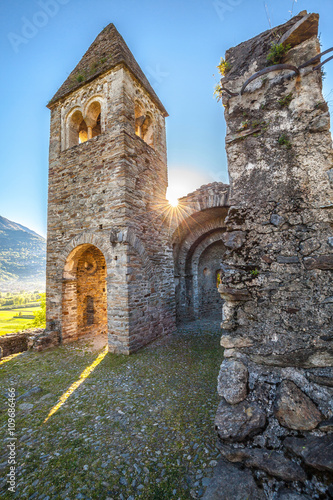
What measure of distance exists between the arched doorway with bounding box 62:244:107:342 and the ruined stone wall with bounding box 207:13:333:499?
5302mm

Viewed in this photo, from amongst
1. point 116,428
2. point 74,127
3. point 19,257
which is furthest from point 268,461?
point 19,257

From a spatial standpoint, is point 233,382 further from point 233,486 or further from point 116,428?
point 116,428

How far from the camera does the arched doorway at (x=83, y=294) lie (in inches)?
254

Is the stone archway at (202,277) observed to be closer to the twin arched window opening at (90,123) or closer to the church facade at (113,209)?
the church facade at (113,209)

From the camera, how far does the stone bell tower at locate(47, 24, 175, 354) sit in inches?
213

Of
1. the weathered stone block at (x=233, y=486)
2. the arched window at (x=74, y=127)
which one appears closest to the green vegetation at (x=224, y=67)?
the weathered stone block at (x=233, y=486)

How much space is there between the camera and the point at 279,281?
2158mm

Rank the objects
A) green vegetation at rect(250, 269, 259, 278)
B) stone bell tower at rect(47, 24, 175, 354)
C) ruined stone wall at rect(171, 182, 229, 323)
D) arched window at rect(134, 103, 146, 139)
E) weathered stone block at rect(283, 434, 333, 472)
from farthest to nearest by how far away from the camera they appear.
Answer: ruined stone wall at rect(171, 182, 229, 323)
arched window at rect(134, 103, 146, 139)
stone bell tower at rect(47, 24, 175, 354)
green vegetation at rect(250, 269, 259, 278)
weathered stone block at rect(283, 434, 333, 472)

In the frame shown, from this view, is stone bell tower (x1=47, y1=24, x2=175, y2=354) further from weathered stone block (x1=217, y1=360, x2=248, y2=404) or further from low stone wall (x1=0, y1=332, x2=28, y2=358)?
weathered stone block (x1=217, y1=360, x2=248, y2=404)

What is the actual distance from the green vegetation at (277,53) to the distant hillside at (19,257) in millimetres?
50518

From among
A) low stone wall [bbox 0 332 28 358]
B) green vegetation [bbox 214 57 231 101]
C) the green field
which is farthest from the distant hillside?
green vegetation [bbox 214 57 231 101]

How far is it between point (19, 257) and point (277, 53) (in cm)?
7404

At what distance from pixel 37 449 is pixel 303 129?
497cm

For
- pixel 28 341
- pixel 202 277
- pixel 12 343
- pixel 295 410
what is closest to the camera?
pixel 295 410
